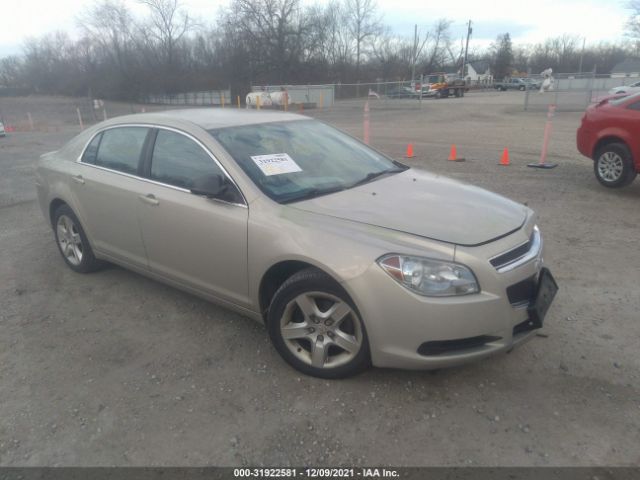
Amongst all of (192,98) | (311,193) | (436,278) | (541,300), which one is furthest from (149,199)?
(192,98)

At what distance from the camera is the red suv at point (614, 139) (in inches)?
277

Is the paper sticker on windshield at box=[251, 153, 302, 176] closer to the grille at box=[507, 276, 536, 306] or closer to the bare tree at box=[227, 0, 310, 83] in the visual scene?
the grille at box=[507, 276, 536, 306]

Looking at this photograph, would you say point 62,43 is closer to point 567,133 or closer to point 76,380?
point 567,133

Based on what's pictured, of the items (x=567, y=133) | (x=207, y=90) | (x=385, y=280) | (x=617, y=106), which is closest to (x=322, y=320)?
(x=385, y=280)

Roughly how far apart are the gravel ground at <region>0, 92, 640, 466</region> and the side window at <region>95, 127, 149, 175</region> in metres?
1.15

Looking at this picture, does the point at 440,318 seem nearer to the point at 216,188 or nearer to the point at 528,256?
the point at 528,256

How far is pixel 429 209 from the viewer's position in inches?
119

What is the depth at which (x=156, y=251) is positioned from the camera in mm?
3697

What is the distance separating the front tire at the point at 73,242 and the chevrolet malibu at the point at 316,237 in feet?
0.67

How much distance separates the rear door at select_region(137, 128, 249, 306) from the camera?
317 centimetres

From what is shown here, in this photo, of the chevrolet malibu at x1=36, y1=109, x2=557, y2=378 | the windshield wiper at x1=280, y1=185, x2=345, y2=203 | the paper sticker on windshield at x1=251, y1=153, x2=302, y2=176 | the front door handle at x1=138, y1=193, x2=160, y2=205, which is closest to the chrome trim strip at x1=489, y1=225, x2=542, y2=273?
the chevrolet malibu at x1=36, y1=109, x2=557, y2=378

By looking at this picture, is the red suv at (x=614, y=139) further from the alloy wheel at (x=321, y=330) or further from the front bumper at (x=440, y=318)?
the alloy wheel at (x=321, y=330)

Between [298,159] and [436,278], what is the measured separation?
151 centimetres

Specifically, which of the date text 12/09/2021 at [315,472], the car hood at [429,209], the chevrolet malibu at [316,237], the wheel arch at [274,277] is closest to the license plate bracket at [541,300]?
the chevrolet malibu at [316,237]
